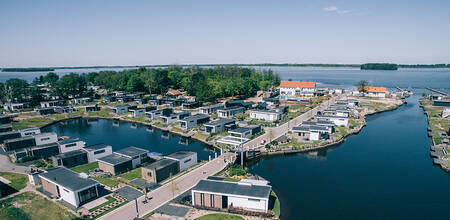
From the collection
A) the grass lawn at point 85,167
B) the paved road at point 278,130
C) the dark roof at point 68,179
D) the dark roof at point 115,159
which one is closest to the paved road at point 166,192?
the dark roof at point 68,179

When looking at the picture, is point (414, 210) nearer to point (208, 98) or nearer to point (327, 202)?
point (327, 202)

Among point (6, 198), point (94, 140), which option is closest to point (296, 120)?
point (94, 140)

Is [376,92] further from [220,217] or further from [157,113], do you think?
[220,217]

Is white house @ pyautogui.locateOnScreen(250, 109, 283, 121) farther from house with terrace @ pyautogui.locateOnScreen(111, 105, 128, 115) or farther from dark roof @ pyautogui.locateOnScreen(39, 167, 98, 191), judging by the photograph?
dark roof @ pyautogui.locateOnScreen(39, 167, 98, 191)

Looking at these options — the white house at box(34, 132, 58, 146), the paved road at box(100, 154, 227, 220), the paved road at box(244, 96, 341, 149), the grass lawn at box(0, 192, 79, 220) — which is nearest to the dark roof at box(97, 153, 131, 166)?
the grass lawn at box(0, 192, 79, 220)

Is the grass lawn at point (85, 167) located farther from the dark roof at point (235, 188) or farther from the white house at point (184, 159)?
the dark roof at point (235, 188)
